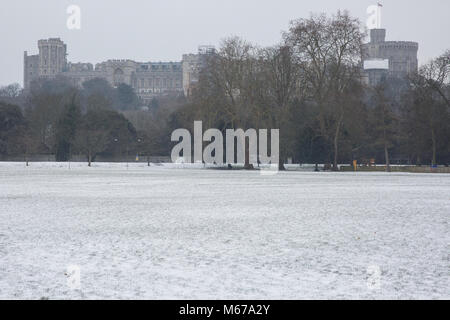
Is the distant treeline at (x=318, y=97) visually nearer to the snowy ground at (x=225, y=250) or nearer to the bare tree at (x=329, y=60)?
the bare tree at (x=329, y=60)

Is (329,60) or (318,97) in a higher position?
(329,60)

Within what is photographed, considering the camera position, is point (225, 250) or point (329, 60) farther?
point (329, 60)

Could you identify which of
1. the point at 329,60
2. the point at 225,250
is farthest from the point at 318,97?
the point at 225,250

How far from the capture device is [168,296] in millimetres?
7043

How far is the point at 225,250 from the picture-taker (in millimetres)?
9969

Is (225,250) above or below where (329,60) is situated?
below

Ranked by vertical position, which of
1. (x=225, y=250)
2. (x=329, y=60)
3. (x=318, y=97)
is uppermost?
(x=329, y=60)

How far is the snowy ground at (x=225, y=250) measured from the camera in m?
7.39

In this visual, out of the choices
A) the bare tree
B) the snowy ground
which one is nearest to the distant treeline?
the bare tree

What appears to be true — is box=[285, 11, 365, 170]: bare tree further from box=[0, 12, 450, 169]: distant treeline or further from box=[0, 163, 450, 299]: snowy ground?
box=[0, 163, 450, 299]: snowy ground

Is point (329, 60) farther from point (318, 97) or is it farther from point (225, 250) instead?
point (225, 250)

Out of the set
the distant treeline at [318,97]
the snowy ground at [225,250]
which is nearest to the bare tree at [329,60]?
the distant treeline at [318,97]
